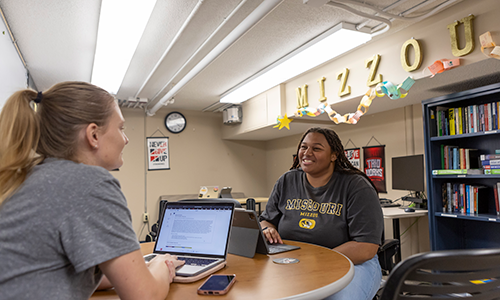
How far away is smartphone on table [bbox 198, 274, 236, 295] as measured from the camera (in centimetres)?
96

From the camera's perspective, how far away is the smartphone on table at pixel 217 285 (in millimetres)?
958

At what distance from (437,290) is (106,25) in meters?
2.80

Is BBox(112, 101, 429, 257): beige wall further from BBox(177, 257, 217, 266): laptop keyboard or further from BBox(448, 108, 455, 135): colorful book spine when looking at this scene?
BBox(177, 257, 217, 266): laptop keyboard

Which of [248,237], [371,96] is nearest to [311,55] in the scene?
[371,96]

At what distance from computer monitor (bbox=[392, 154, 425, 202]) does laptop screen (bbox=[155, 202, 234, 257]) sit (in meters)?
2.88

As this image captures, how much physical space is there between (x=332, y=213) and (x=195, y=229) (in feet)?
2.76

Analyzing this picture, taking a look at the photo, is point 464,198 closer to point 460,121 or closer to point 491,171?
point 491,171

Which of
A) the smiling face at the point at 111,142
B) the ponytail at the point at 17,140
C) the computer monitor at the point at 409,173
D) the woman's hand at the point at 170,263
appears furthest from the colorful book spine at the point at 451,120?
the ponytail at the point at 17,140

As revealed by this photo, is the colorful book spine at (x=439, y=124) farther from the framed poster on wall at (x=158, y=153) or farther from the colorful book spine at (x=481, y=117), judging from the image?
the framed poster on wall at (x=158, y=153)

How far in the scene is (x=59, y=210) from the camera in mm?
746

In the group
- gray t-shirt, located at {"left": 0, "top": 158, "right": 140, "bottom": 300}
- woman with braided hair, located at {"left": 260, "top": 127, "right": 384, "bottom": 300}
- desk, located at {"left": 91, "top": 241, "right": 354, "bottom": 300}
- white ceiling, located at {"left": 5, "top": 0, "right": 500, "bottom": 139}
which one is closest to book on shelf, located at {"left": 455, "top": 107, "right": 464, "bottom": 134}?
white ceiling, located at {"left": 5, "top": 0, "right": 500, "bottom": 139}

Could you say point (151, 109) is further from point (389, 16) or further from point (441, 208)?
point (441, 208)

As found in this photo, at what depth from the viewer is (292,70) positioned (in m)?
3.74

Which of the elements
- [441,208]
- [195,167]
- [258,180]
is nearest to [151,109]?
[195,167]
